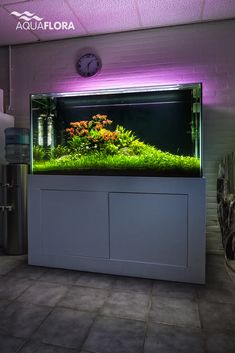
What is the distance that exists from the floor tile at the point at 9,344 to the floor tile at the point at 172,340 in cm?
73

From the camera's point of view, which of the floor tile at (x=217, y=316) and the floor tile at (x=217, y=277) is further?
the floor tile at (x=217, y=277)

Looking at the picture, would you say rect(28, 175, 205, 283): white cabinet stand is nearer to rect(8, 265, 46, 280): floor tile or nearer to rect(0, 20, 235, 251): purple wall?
rect(8, 265, 46, 280): floor tile

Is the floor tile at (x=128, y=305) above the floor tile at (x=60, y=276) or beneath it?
beneath

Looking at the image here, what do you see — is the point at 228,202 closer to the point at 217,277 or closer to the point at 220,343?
the point at 217,277

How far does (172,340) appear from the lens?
4.84 feet

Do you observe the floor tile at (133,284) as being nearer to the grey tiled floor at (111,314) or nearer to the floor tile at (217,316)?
the grey tiled floor at (111,314)

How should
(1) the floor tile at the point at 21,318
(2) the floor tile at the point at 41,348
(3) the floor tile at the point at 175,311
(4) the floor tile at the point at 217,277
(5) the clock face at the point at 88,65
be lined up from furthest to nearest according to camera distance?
(5) the clock face at the point at 88,65 → (4) the floor tile at the point at 217,277 → (3) the floor tile at the point at 175,311 → (1) the floor tile at the point at 21,318 → (2) the floor tile at the point at 41,348

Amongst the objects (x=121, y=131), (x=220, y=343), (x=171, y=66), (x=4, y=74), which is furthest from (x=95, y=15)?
(x=220, y=343)

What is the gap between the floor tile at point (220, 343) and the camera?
1396 millimetres

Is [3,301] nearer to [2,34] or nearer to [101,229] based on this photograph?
[101,229]

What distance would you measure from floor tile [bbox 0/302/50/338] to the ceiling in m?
2.85

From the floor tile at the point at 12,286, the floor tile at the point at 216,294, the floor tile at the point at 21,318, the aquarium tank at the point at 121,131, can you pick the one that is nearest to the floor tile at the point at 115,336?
the floor tile at the point at 21,318

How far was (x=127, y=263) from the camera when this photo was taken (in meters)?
2.36

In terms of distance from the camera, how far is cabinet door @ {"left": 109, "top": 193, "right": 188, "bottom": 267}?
7.38 ft
